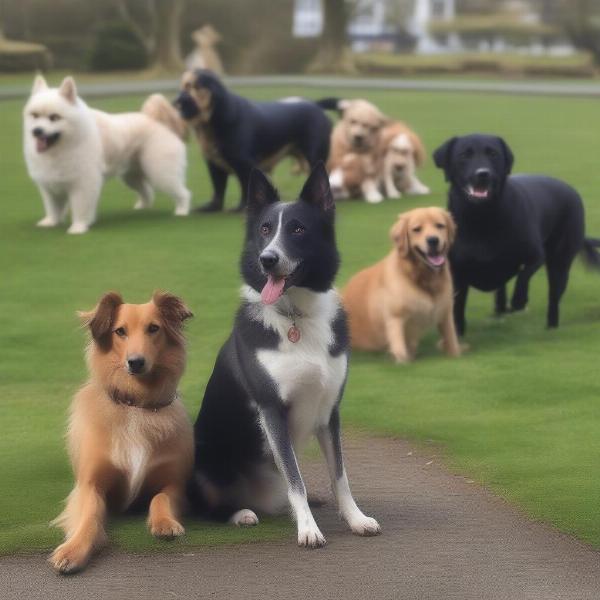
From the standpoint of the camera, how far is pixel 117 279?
11.3 metres

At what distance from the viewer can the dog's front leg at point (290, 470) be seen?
488 centimetres

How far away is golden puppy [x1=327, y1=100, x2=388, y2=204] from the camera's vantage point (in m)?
15.2

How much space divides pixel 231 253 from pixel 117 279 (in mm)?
1363

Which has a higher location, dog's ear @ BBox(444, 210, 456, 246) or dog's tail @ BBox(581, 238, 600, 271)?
dog's ear @ BBox(444, 210, 456, 246)

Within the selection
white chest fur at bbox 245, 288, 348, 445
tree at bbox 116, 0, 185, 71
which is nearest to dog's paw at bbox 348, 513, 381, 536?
white chest fur at bbox 245, 288, 348, 445

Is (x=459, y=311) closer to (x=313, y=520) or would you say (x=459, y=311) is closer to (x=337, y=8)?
(x=313, y=520)

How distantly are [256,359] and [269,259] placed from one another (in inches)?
16.7

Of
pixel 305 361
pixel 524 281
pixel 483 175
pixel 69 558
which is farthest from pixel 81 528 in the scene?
pixel 524 281

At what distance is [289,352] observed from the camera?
493 centimetres

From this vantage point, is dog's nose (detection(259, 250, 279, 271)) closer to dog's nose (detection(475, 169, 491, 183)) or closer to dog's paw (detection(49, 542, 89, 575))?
dog's paw (detection(49, 542, 89, 575))

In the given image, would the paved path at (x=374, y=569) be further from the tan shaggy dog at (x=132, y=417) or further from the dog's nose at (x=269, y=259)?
the dog's nose at (x=269, y=259)

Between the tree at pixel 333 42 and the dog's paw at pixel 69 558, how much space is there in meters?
47.3

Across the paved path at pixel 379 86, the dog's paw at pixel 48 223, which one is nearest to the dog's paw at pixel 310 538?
the dog's paw at pixel 48 223

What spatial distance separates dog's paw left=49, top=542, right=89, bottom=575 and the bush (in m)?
42.9
